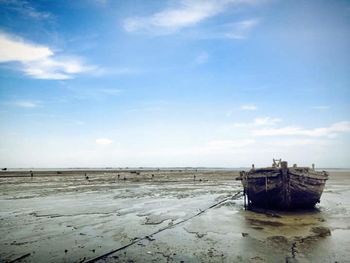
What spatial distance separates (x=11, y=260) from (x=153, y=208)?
9999 millimetres

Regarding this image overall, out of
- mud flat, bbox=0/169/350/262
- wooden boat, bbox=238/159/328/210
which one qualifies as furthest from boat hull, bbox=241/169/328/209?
mud flat, bbox=0/169/350/262

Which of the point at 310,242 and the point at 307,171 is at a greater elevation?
the point at 307,171

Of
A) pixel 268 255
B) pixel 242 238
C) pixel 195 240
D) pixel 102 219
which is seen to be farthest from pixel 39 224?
pixel 268 255

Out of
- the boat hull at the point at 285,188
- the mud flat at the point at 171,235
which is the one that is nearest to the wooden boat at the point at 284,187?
the boat hull at the point at 285,188

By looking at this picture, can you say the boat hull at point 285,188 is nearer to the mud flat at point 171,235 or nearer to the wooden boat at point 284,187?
the wooden boat at point 284,187

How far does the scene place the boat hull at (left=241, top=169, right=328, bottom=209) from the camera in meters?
16.2

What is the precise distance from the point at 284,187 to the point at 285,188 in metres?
0.07

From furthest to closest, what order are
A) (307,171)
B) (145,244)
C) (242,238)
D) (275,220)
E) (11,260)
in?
1. (307,171)
2. (275,220)
3. (242,238)
4. (145,244)
5. (11,260)

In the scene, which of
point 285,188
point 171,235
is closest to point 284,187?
point 285,188

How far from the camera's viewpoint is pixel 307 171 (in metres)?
17.3

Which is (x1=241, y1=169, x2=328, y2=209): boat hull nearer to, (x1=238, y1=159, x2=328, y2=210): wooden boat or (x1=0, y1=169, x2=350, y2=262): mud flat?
(x1=238, y1=159, x2=328, y2=210): wooden boat

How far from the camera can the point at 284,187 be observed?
1616 centimetres

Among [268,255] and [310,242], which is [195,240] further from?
[310,242]

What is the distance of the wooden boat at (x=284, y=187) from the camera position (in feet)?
53.3
